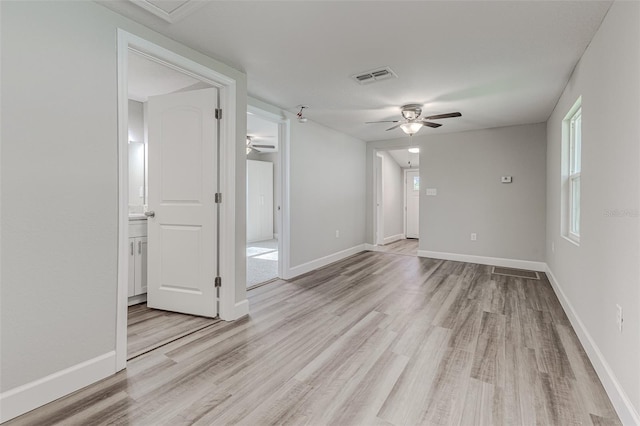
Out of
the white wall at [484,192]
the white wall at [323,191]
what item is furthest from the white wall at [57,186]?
the white wall at [484,192]

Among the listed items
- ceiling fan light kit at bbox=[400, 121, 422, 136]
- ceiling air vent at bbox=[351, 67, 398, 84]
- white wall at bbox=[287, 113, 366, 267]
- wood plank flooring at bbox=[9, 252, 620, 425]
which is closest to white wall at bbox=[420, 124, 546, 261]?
white wall at bbox=[287, 113, 366, 267]

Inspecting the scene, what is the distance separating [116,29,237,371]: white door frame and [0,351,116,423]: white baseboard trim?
9 cm

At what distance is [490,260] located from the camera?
524 cm

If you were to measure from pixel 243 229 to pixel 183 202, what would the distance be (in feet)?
1.99

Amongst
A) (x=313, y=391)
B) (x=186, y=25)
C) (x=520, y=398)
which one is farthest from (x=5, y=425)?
(x=520, y=398)

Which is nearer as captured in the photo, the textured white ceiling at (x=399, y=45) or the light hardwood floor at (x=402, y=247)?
the textured white ceiling at (x=399, y=45)

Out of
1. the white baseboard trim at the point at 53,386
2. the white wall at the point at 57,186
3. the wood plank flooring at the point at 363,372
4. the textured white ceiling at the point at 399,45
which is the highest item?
the textured white ceiling at the point at 399,45

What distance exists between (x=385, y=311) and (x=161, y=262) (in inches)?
88.0

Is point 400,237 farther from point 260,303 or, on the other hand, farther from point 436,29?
point 436,29

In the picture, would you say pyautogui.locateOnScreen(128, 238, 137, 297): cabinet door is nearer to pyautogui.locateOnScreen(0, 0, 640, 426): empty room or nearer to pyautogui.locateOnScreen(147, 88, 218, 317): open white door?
pyautogui.locateOnScreen(0, 0, 640, 426): empty room

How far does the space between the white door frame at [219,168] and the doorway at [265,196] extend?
3.08 ft

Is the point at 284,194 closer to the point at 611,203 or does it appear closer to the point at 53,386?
the point at 53,386

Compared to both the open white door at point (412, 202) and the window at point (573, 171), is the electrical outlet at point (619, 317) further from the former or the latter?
the open white door at point (412, 202)

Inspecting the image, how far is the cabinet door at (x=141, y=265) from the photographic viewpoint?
3242 millimetres
